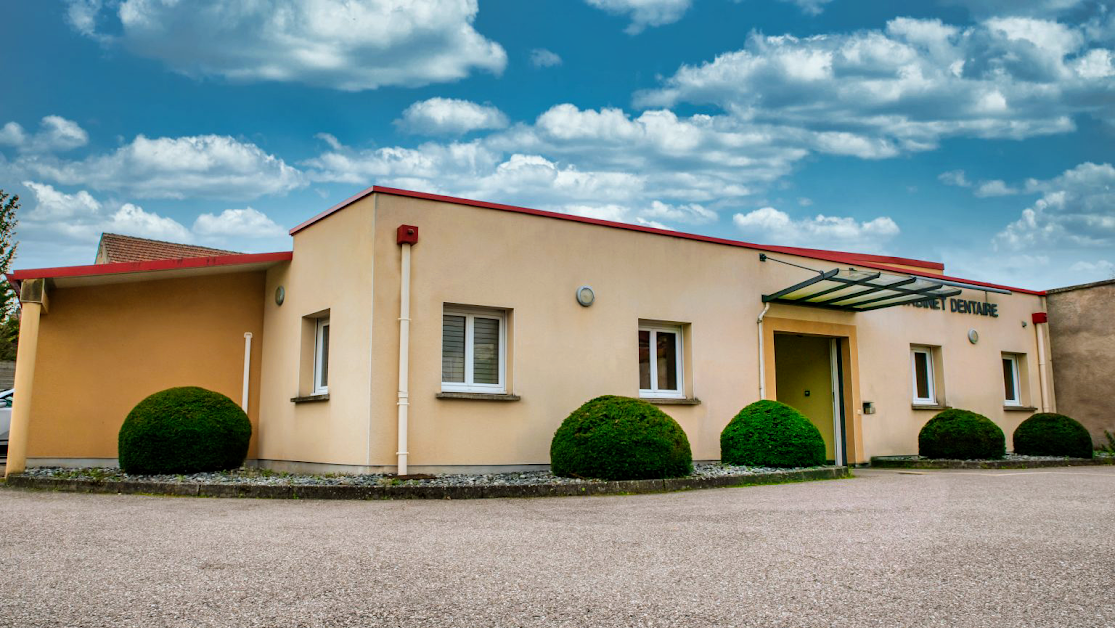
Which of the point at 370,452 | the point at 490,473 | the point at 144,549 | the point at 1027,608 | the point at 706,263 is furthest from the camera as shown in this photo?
the point at 706,263

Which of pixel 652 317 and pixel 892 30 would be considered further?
pixel 892 30

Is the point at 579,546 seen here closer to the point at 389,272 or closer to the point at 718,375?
the point at 389,272

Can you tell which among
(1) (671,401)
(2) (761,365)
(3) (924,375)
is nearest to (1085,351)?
(3) (924,375)

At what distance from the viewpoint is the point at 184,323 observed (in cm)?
1273

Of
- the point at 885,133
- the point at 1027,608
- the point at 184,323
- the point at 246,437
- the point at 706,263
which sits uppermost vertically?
the point at 885,133

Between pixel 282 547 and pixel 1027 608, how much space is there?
4.51 m

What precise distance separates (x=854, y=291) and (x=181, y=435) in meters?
11.2

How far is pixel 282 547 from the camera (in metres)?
5.56

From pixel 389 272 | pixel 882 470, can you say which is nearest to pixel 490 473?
pixel 389 272

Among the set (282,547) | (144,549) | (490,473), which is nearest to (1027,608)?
(282,547)

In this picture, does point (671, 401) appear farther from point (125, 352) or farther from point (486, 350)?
point (125, 352)

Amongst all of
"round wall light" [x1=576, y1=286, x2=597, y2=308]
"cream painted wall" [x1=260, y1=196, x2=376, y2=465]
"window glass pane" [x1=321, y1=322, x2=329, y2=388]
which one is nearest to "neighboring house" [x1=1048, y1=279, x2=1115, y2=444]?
"round wall light" [x1=576, y1=286, x2=597, y2=308]

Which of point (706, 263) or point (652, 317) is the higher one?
point (706, 263)

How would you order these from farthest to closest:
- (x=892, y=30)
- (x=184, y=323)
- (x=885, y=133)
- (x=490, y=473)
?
(x=885, y=133) → (x=892, y=30) → (x=184, y=323) → (x=490, y=473)
